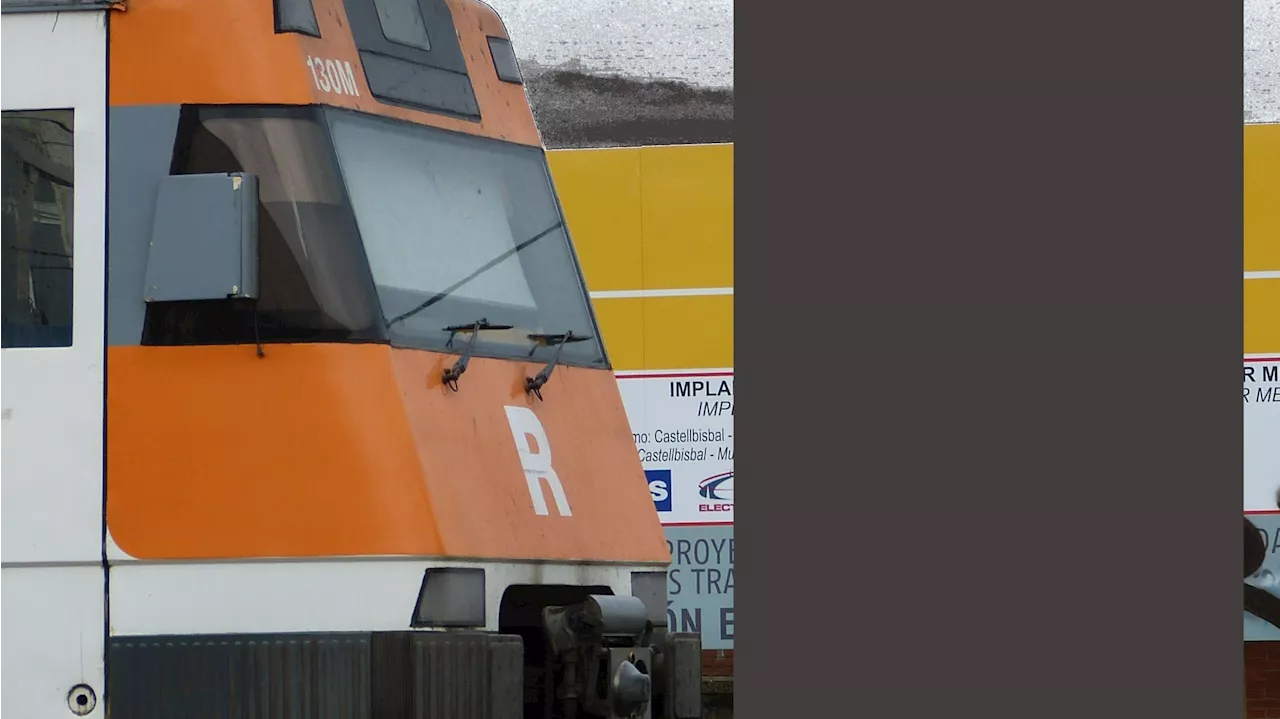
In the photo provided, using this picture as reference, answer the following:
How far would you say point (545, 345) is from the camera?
18.2ft

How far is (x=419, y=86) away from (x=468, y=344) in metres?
0.84

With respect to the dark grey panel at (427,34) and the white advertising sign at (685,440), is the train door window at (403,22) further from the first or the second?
the white advertising sign at (685,440)

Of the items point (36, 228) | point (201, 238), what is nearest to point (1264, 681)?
point (201, 238)

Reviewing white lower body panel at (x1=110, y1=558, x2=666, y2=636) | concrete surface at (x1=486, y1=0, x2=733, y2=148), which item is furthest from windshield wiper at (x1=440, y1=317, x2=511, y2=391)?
concrete surface at (x1=486, y1=0, x2=733, y2=148)

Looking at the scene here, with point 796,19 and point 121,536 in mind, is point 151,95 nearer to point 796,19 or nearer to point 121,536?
point 121,536

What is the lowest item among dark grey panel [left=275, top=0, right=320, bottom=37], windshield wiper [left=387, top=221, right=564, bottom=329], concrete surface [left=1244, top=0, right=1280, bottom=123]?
windshield wiper [left=387, top=221, right=564, bottom=329]

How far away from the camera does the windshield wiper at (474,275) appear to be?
4.92 metres

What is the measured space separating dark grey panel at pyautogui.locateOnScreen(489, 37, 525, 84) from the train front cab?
76 centimetres

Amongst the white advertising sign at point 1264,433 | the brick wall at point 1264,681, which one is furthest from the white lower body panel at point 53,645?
the brick wall at point 1264,681

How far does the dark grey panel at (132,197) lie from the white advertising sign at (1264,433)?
11.0 meters

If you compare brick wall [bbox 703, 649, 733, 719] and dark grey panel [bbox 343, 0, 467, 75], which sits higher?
dark grey panel [bbox 343, 0, 467, 75]

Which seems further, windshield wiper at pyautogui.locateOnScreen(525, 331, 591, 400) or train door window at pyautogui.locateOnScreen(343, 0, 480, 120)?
windshield wiper at pyautogui.locateOnScreen(525, 331, 591, 400)

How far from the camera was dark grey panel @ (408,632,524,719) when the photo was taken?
181 inches

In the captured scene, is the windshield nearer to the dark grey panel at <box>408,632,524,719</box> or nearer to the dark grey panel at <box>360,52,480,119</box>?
the dark grey panel at <box>360,52,480,119</box>
